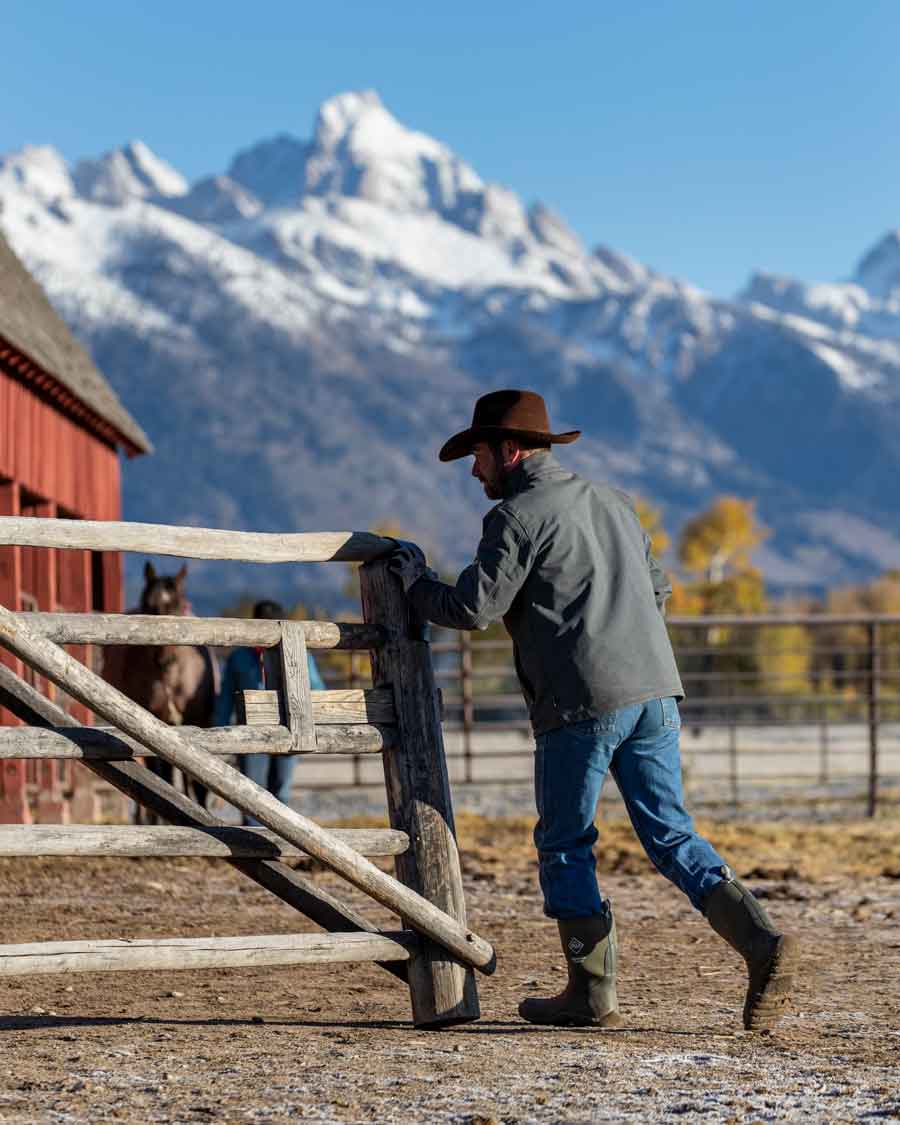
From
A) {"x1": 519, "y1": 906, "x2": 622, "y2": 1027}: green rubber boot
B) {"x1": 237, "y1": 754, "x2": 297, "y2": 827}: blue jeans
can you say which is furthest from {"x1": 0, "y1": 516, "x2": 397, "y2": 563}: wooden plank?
{"x1": 237, "y1": 754, "x2": 297, "y2": 827}: blue jeans

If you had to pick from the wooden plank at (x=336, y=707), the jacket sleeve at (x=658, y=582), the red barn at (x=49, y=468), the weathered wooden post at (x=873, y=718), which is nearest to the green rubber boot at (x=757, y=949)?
the jacket sleeve at (x=658, y=582)

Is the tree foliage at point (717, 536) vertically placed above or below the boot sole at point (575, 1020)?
above

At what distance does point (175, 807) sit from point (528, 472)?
1570 mm

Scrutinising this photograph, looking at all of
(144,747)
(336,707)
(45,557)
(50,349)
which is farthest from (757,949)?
(50,349)

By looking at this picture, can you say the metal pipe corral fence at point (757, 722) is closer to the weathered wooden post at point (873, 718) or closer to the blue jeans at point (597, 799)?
the weathered wooden post at point (873, 718)

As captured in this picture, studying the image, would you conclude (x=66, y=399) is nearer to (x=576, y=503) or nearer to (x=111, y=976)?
(x=111, y=976)

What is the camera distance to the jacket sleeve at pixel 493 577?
5.59m

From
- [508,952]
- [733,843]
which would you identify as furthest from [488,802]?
[508,952]

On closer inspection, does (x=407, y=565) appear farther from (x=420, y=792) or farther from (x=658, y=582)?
(x=658, y=582)

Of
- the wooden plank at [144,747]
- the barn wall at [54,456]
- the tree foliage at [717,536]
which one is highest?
the tree foliage at [717,536]

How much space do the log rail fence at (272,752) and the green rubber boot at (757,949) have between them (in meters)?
0.80

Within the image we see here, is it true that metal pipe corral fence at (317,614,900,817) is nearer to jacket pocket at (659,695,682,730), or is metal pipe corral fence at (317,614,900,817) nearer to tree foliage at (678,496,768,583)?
jacket pocket at (659,695,682,730)

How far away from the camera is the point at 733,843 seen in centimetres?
A: 1318

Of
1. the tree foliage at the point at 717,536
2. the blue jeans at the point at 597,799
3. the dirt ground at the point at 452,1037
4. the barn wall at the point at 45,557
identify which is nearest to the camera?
the dirt ground at the point at 452,1037
